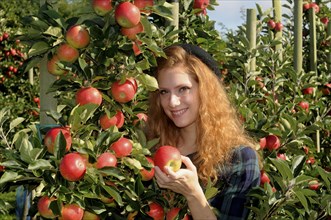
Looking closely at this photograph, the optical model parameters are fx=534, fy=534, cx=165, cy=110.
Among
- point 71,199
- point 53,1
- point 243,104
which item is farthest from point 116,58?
point 243,104

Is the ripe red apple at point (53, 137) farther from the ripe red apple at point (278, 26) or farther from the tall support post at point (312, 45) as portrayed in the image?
the tall support post at point (312, 45)

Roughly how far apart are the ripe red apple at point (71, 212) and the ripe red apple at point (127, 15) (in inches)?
25.0

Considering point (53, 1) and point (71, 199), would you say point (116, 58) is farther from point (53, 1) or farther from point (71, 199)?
point (71, 199)

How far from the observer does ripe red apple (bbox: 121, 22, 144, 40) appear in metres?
1.95

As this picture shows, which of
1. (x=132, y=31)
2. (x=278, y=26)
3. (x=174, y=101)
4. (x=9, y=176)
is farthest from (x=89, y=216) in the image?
(x=278, y=26)

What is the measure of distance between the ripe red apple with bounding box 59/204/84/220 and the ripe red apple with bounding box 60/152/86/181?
4.3 inches

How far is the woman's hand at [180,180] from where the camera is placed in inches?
70.7

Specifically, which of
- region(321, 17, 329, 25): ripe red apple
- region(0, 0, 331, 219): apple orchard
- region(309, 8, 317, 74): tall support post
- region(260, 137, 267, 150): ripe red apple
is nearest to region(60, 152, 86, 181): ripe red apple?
region(0, 0, 331, 219): apple orchard

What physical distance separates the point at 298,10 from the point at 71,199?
2.44 meters

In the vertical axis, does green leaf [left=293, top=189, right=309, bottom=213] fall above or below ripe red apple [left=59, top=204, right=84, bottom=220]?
below

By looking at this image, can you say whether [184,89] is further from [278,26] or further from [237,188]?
[278,26]

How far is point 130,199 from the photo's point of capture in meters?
1.83

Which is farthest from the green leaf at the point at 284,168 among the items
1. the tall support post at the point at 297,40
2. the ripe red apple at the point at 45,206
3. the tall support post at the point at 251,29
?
the tall support post at the point at 297,40

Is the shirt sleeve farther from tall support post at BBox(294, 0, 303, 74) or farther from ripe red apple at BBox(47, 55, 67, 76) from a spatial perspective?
tall support post at BBox(294, 0, 303, 74)
